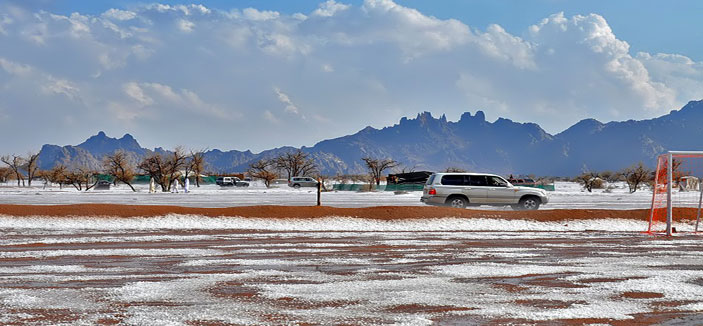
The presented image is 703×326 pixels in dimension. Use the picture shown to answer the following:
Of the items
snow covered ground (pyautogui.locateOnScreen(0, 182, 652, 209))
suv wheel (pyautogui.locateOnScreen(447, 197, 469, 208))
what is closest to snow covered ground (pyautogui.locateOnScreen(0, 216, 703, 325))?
suv wheel (pyautogui.locateOnScreen(447, 197, 469, 208))

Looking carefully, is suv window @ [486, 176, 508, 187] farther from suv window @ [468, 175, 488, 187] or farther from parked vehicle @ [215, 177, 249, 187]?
parked vehicle @ [215, 177, 249, 187]

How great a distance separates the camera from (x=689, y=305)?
26.6ft

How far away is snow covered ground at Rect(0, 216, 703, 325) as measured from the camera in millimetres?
7520

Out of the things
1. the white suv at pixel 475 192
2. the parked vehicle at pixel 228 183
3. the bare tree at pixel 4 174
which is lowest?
the white suv at pixel 475 192

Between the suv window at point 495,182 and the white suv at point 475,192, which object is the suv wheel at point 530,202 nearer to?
the white suv at point 475,192

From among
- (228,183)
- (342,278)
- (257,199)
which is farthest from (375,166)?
(342,278)

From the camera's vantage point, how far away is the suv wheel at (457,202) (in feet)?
87.0

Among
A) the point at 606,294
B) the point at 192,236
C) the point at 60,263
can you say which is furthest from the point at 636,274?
the point at 192,236

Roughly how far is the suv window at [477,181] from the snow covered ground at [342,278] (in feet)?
27.7

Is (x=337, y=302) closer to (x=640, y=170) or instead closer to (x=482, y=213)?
(x=482, y=213)

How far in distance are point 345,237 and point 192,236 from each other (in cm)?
377

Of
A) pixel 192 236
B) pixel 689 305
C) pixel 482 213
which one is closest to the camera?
pixel 689 305

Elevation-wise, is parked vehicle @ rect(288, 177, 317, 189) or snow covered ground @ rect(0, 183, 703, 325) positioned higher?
parked vehicle @ rect(288, 177, 317, 189)

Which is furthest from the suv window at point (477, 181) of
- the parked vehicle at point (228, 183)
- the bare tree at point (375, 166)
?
the parked vehicle at point (228, 183)
